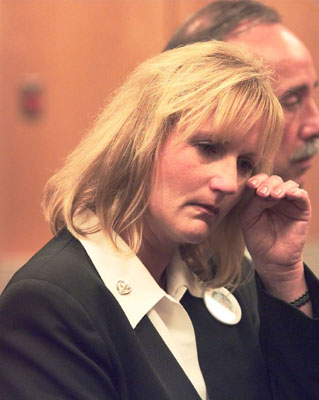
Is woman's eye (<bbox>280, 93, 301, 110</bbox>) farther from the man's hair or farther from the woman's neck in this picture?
the woman's neck

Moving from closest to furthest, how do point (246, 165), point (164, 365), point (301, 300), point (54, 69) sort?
point (164, 365)
point (246, 165)
point (301, 300)
point (54, 69)

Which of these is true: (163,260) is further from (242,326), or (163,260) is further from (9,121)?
(9,121)

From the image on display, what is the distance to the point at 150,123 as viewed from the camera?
148 centimetres

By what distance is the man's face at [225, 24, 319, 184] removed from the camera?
1994 millimetres

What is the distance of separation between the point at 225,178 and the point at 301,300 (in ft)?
1.31

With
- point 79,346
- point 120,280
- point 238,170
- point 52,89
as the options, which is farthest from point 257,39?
point 52,89

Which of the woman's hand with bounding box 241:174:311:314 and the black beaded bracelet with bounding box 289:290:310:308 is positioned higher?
the woman's hand with bounding box 241:174:311:314

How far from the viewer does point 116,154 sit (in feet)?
4.90

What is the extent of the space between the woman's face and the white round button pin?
253 mm

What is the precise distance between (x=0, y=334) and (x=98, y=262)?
0.25 metres

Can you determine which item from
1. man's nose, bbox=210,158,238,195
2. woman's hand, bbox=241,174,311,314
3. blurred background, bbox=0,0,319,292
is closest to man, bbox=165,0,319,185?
woman's hand, bbox=241,174,311,314

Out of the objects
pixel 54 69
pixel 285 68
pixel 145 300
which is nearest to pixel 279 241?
pixel 145 300

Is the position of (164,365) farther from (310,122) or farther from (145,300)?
(310,122)

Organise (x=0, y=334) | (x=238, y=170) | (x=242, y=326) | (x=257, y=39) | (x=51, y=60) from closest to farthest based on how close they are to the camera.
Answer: (x=0, y=334)
(x=238, y=170)
(x=242, y=326)
(x=257, y=39)
(x=51, y=60)
